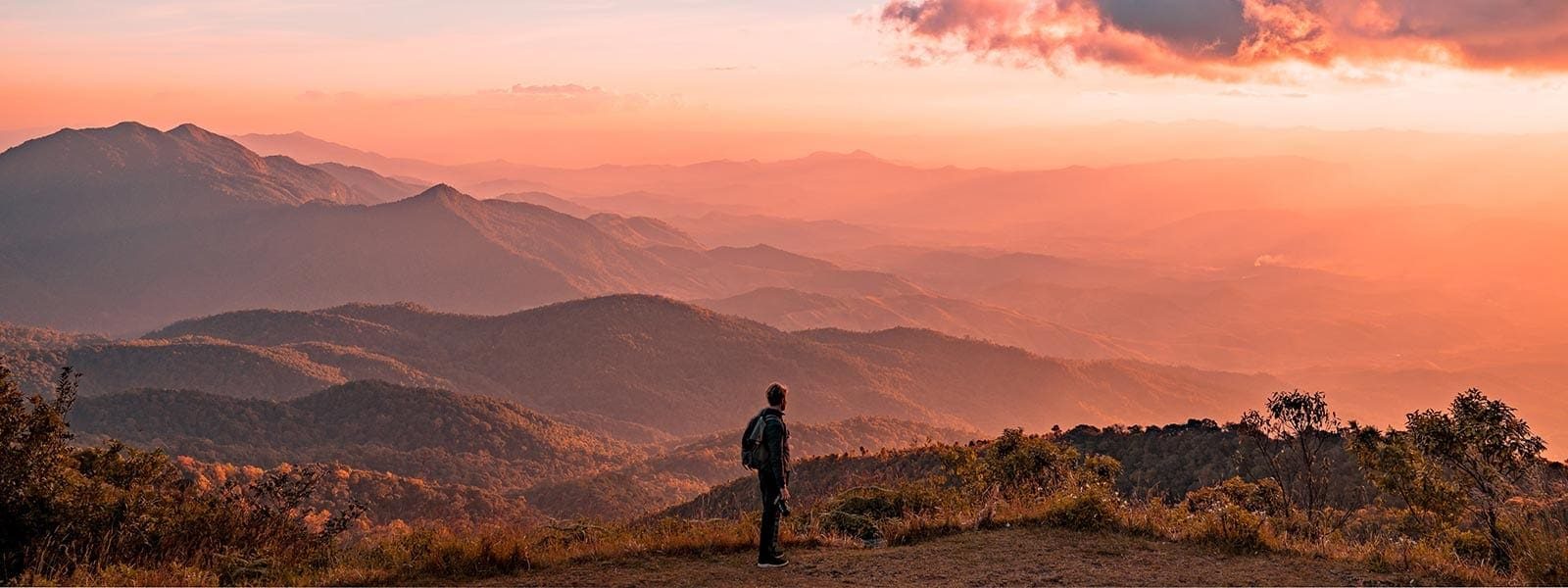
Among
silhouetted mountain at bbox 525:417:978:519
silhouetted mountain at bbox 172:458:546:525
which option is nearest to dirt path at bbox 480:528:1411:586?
silhouetted mountain at bbox 525:417:978:519

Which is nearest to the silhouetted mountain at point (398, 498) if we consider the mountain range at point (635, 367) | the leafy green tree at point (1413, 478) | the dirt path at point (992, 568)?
the dirt path at point (992, 568)

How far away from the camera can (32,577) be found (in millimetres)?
11258

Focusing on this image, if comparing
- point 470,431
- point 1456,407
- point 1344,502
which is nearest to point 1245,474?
point 1344,502

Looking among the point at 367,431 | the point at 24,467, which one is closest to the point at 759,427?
the point at 24,467

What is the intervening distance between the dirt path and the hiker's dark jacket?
1.20 meters

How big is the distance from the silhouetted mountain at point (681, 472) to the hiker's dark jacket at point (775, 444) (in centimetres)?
3173

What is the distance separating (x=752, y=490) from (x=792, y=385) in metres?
111

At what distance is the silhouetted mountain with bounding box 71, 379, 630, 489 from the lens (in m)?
83.0

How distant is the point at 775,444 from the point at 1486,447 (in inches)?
342

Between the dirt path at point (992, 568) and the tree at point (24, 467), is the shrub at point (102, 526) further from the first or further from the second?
the dirt path at point (992, 568)

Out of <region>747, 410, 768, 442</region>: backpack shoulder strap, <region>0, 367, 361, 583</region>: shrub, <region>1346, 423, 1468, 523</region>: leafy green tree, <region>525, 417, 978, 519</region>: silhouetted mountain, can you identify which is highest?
<region>747, 410, 768, 442</region>: backpack shoulder strap

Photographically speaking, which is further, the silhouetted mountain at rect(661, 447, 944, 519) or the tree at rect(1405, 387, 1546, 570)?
the silhouetted mountain at rect(661, 447, 944, 519)

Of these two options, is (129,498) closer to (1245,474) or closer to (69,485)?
(69,485)

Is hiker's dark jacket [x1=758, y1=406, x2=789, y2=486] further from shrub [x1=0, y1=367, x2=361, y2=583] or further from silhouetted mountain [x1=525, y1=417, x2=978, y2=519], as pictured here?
silhouetted mountain [x1=525, y1=417, x2=978, y2=519]
